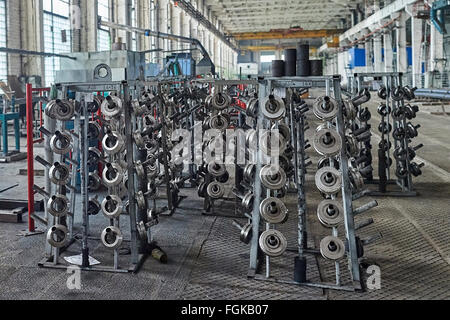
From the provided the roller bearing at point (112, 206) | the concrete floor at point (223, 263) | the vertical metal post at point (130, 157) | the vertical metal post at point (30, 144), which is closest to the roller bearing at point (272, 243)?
the concrete floor at point (223, 263)

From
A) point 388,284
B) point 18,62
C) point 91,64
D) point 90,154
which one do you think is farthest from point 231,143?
point 18,62

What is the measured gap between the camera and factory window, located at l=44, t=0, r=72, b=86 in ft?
46.2

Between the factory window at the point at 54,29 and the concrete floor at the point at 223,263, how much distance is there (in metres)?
10.4

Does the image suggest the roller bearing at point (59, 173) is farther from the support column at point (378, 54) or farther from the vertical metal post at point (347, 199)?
the support column at point (378, 54)

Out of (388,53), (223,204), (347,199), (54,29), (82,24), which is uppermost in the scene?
(388,53)

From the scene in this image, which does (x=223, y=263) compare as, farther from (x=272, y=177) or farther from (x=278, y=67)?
(x=278, y=67)

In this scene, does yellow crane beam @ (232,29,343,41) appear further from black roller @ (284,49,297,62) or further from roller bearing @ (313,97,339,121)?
roller bearing @ (313,97,339,121)

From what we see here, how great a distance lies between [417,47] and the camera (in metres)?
20.9

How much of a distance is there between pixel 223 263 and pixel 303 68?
1792 millimetres

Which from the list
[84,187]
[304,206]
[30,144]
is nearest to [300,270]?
[304,206]

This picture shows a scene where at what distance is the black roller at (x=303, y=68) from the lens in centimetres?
382
